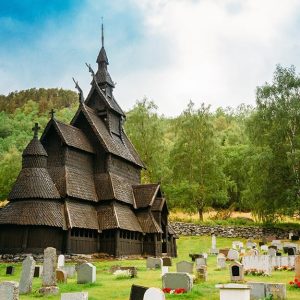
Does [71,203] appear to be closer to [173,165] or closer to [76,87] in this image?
[76,87]

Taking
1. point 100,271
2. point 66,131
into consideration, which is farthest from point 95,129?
point 100,271

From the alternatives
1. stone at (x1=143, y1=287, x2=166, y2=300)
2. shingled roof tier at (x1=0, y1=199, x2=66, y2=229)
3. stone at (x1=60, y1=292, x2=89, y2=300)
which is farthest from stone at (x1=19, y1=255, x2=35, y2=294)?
shingled roof tier at (x1=0, y1=199, x2=66, y2=229)

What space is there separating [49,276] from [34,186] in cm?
A: 1460

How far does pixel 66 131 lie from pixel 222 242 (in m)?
18.8

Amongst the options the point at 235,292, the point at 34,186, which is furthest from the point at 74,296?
the point at 34,186

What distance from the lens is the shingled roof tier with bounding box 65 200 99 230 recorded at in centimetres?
2760

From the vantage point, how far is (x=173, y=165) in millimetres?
49938

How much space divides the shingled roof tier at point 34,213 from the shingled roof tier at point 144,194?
7.86 m

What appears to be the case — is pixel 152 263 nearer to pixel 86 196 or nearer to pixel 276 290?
pixel 86 196

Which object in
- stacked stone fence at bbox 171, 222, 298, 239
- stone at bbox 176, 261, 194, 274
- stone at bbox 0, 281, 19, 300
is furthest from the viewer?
stacked stone fence at bbox 171, 222, 298, 239

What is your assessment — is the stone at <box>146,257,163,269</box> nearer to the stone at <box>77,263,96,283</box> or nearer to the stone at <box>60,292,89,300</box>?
the stone at <box>77,263,96,283</box>

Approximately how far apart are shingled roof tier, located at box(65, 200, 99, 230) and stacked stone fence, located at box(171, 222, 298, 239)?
15855 mm

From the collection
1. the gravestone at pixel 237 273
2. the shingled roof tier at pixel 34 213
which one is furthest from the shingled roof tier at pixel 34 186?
the gravestone at pixel 237 273

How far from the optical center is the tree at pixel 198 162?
47.8 metres
